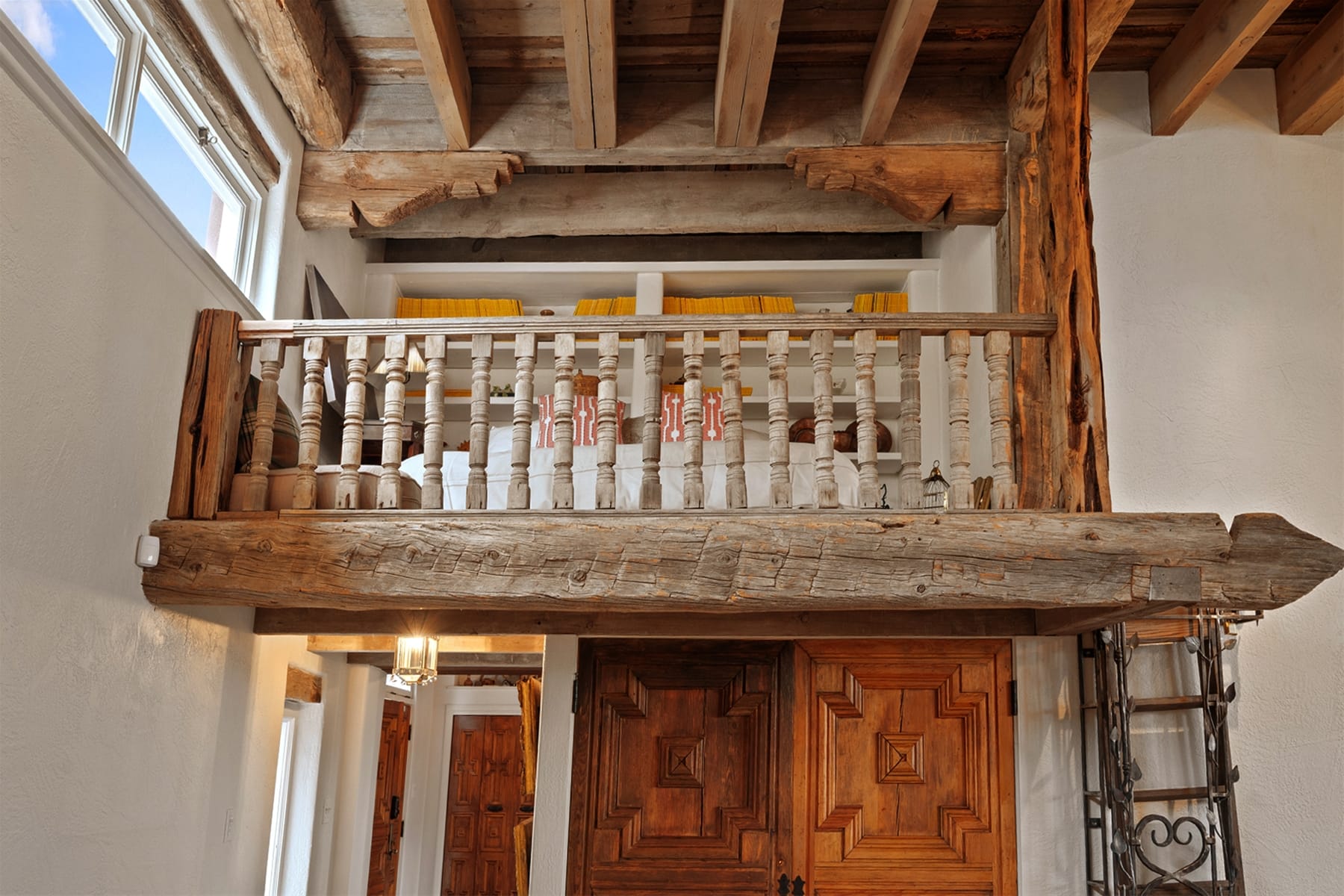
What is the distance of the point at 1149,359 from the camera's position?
4.15 m

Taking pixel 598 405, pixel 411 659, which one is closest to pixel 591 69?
pixel 598 405

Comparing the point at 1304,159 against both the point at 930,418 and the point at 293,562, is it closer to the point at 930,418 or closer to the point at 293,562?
the point at 930,418

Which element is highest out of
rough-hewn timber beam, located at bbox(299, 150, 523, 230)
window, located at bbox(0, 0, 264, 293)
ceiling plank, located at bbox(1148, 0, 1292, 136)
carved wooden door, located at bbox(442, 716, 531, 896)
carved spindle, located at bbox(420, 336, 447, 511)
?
ceiling plank, located at bbox(1148, 0, 1292, 136)

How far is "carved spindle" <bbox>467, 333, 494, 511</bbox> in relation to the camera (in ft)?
10.8

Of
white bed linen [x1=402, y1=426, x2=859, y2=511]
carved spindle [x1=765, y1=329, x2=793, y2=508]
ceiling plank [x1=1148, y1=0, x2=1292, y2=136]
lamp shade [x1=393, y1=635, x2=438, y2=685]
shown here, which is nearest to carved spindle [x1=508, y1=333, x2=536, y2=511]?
white bed linen [x1=402, y1=426, x2=859, y2=511]

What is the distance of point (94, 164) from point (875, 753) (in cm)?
333

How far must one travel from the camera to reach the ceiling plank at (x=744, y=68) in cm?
354

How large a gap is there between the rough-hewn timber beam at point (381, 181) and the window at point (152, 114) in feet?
0.99

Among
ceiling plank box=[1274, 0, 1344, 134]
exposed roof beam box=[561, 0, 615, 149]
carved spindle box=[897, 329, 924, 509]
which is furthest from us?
ceiling plank box=[1274, 0, 1344, 134]

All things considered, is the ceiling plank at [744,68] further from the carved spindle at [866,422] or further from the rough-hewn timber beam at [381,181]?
the carved spindle at [866,422]

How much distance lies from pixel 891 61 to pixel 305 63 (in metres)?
2.07

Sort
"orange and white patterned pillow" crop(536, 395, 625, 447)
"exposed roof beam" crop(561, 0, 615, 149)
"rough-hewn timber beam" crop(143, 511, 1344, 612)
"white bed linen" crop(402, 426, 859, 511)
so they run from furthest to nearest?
"orange and white patterned pillow" crop(536, 395, 625, 447) < "white bed linen" crop(402, 426, 859, 511) < "exposed roof beam" crop(561, 0, 615, 149) < "rough-hewn timber beam" crop(143, 511, 1344, 612)

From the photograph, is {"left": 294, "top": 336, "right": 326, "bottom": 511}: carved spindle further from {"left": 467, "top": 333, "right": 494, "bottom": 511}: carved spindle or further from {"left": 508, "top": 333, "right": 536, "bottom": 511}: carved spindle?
{"left": 508, "top": 333, "right": 536, "bottom": 511}: carved spindle

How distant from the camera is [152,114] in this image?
3379 millimetres
